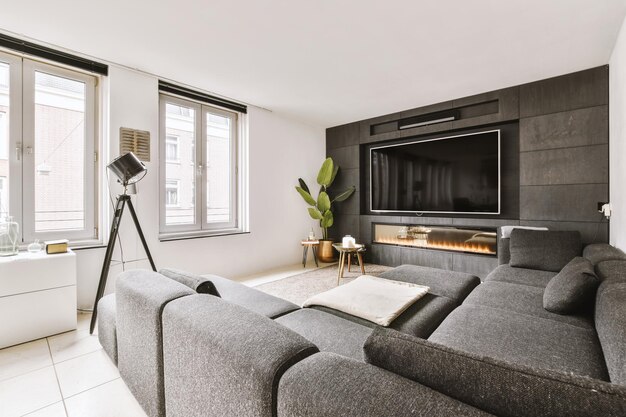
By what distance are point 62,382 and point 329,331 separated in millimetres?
1644

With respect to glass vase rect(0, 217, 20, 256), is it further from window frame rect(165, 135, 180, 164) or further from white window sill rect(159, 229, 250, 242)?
window frame rect(165, 135, 180, 164)

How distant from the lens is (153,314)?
1.24 m

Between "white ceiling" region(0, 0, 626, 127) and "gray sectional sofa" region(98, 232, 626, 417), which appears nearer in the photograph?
"gray sectional sofa" region(98, 232, 626, 417)

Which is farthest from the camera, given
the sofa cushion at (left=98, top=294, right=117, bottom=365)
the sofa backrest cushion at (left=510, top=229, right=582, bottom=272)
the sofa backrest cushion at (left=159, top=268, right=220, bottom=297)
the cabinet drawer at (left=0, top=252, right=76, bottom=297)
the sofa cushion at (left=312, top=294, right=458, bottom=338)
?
the sofa backrest cushion at (left=510, top=229, right=582, bottom=272)

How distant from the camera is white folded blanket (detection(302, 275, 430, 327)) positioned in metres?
1.58

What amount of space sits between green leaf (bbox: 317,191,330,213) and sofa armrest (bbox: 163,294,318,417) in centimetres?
382

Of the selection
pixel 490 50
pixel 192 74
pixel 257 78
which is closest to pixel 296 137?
pixel 257 78

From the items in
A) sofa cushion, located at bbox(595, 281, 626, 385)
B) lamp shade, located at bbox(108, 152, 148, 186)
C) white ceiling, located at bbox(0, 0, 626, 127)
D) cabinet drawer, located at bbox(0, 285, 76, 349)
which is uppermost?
white ceiling, located at bbox(0, 0, 626, 127)

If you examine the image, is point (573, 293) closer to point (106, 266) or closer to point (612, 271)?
point (612, 271)

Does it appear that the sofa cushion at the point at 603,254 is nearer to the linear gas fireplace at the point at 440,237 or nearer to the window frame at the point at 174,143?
the linear gas fireplace at the point at 440,237

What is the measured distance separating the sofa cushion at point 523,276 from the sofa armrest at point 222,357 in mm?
2181

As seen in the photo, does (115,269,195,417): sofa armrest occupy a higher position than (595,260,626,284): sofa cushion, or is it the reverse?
(595,260,626,284): sofa cushion

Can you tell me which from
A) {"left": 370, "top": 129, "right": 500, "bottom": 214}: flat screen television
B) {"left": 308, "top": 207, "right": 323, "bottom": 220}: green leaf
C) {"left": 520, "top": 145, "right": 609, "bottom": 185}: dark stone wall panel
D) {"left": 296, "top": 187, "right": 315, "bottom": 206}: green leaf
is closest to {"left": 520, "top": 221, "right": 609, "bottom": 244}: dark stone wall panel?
{"left": 520, "top": 145, "right": 609, "bottom": 185}: dark stone wall panel

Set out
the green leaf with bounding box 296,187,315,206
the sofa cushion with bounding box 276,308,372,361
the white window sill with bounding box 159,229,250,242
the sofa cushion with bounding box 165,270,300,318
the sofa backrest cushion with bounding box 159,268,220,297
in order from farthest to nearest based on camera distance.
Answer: the green leaf with bounding box 296,187,315,206 → the white window sill with bounding box 159,229,250,242 → the sofa cushion with bounding box 165,270,300,318 → the sofa backrest cushion with bounding box 159,268,220,297 → the sofa cushion with bounding box 276,308,372,361
